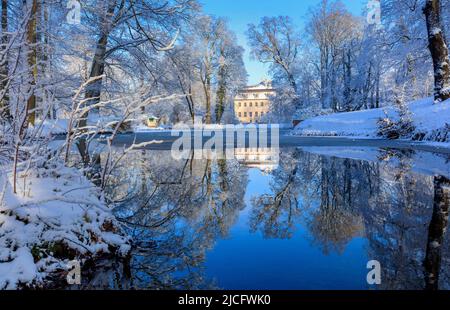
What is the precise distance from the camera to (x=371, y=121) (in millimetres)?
19156

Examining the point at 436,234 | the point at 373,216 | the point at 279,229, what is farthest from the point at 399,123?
the point at 279,229

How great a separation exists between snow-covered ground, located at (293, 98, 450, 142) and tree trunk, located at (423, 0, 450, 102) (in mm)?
680

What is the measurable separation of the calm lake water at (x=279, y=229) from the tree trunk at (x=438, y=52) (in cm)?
857

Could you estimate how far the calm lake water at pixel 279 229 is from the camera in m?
2.52

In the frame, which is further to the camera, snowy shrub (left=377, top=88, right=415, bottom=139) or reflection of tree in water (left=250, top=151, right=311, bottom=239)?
snowy shrub (left=377, top=88, right=415, bottom=139)

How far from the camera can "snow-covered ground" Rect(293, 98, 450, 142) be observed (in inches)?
506

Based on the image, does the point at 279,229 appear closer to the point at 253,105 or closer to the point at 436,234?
the point at 436,234

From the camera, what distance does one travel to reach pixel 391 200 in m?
4.61

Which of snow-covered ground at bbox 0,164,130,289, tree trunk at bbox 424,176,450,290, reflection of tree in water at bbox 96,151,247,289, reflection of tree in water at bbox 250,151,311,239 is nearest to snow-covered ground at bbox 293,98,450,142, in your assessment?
tree trunk at bbox 424,176,450,290

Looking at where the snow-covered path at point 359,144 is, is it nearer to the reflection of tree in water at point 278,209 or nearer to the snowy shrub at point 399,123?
the snowy shrub at point 399,123

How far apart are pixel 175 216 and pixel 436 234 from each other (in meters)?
2.80

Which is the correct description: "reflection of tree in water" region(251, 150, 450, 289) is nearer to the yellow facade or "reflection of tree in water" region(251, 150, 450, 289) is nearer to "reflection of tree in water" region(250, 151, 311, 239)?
"reflection of tree in water" region(250, 151, 311, 239)
